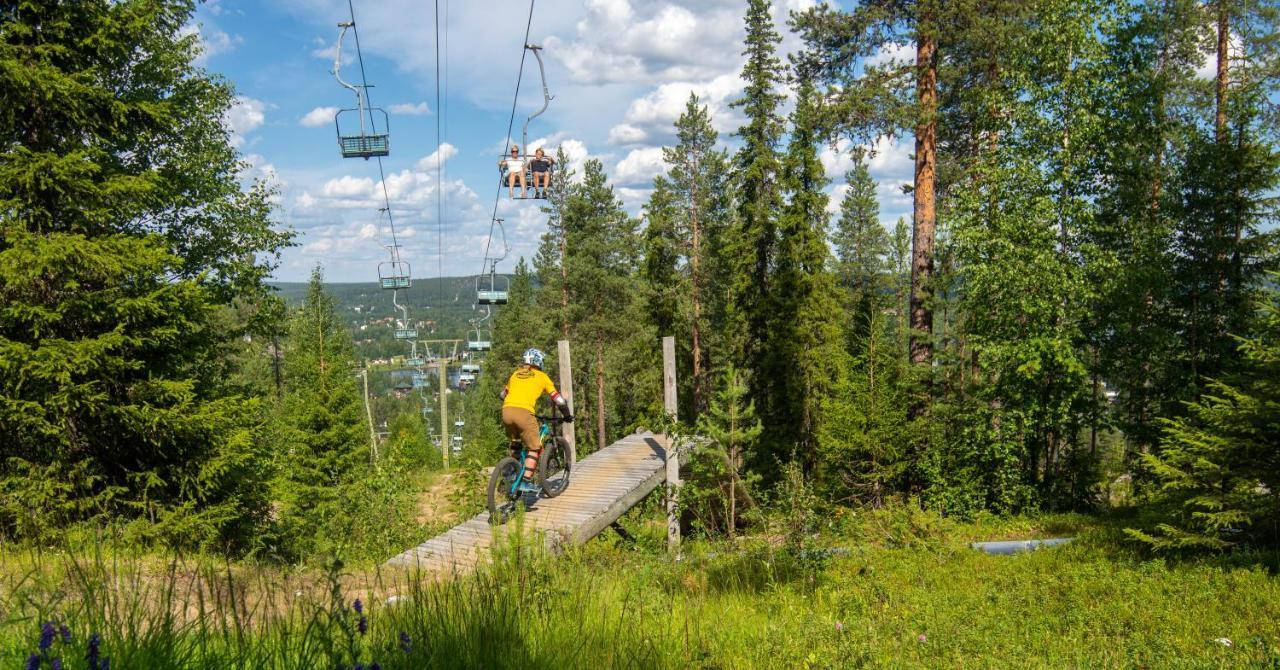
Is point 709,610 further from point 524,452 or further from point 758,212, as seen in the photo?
point 758,212

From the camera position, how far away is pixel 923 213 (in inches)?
561

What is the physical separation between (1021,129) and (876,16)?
12.0 feet

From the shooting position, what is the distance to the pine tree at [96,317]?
31.5 feet

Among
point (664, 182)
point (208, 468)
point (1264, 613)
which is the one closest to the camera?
point (1264, 613)

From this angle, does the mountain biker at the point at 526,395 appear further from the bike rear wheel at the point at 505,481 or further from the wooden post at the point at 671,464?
the wooden post at the point at 671,464

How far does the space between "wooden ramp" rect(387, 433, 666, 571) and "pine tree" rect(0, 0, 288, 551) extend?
345cm

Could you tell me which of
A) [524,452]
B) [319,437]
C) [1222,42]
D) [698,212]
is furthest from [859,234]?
[524,452]

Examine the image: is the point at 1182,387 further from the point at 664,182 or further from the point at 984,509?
the point at 664,182

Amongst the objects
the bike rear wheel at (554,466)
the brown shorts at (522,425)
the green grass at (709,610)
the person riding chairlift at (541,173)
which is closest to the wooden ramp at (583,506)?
the bike rear wheel at (554,466)

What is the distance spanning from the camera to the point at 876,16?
13.7m

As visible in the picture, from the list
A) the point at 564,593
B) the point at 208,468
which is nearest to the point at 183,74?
the point at 208,468

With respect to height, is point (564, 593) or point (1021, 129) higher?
point (1021, 129)

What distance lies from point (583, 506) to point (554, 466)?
2.98 ft

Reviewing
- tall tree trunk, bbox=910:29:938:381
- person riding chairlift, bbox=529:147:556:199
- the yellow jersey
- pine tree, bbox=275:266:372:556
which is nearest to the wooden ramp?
the yellow jersey
